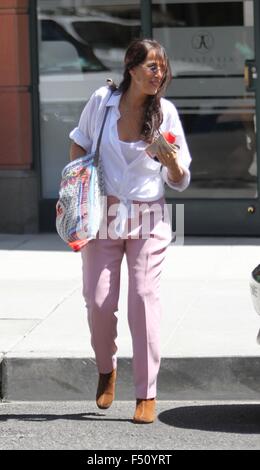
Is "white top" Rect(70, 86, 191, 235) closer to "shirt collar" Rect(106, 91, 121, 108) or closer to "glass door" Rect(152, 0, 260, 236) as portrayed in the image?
"shirt collar" Rect(106, 91, 121, 108)

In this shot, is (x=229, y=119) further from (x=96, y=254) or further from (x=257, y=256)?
(x=96, y=254)

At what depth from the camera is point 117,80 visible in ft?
35.9

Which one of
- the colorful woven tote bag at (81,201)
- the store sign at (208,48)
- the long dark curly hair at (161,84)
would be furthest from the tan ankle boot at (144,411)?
the store sign at (208,48)

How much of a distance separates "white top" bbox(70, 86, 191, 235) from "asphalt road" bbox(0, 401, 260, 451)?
1136 mm

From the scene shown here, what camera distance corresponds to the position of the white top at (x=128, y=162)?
5836mm

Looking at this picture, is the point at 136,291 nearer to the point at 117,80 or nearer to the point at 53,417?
the point at 53,417

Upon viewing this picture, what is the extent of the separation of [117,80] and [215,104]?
961mm

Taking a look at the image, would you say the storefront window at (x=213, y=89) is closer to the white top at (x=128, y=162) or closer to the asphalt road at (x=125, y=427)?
the asphalt road at (x=125, y=427)

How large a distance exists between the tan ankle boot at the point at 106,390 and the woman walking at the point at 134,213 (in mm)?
201

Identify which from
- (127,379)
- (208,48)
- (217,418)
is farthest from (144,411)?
(208,48)

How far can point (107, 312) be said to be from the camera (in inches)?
232

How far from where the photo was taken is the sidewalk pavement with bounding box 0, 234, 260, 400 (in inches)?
259

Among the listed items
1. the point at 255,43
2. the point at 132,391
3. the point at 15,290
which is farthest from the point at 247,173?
the point at 132,391

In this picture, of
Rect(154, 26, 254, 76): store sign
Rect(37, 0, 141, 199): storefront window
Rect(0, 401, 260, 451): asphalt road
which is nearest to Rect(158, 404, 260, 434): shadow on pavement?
Rect(0, 401, 260, 451): asphalt road
